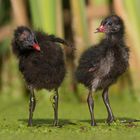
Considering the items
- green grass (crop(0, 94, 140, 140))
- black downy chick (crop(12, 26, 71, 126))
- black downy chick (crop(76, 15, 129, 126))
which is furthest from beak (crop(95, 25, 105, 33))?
green grass (crop(0, 94, 140, 140))

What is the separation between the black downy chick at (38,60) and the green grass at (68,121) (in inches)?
11.4

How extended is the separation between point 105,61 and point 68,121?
2.35 feet

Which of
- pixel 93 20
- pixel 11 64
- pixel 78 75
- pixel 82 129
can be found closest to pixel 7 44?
pixel 11 64

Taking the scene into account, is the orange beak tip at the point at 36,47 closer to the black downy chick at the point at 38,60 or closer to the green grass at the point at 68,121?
the black downy chick at the point at 38,60

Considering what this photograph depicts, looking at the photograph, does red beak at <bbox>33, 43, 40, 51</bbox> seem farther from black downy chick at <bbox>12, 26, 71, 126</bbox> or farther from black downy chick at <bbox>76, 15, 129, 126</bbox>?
black downy chick at <bbox>76, 15, 129, 126</bbox>

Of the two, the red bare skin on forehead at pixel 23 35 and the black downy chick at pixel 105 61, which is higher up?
the red bare skin on forehead at pixel 23 35

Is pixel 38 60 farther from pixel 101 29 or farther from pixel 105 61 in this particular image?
pixel 101 29

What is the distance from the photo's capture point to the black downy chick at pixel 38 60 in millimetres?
6250

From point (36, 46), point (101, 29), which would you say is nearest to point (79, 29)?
point (101, 29)

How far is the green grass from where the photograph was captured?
18.8ft

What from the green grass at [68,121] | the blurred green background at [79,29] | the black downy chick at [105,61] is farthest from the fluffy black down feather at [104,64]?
the blurred green background at [79,29]

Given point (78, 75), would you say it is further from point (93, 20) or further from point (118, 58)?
point (93, 20)

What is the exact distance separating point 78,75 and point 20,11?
212 cm

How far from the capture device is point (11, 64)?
347 inches
